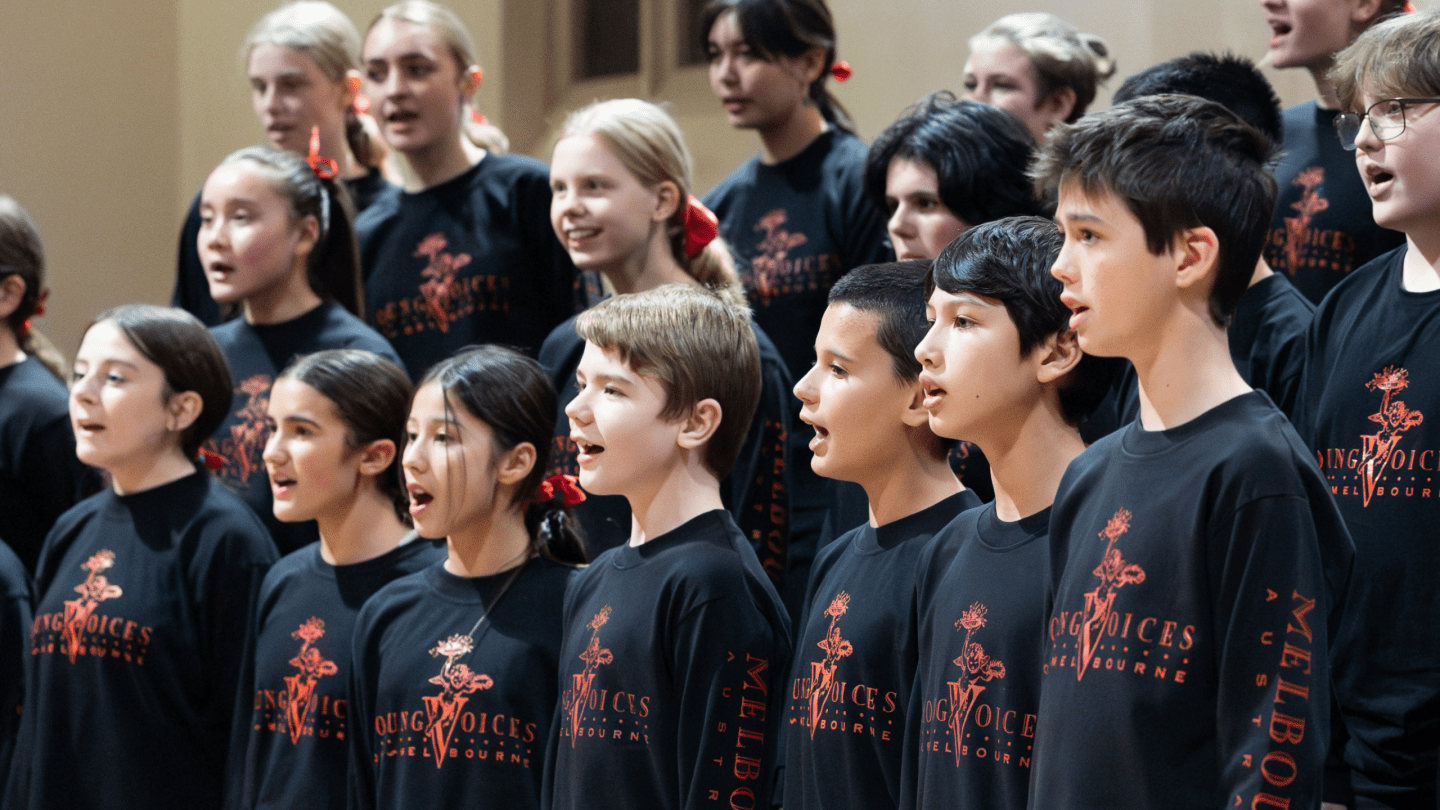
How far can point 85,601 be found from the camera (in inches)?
117

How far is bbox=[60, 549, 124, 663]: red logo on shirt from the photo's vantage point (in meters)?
2.94

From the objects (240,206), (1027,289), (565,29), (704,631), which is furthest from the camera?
(565,29)

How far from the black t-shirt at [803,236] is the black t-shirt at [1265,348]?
89cm

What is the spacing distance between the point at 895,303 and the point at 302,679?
1.26 m

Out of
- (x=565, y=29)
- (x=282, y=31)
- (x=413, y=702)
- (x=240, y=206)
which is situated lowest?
(x=413, y=702)

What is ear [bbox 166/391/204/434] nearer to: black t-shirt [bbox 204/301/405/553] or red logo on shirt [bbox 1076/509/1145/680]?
black t-shirt [bbox 204/301/405/553]

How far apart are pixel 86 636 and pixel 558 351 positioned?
1.04m

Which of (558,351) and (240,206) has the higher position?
(240,206)

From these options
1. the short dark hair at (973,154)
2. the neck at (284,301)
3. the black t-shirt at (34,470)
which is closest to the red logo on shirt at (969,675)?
the short dark hair at (973,154)

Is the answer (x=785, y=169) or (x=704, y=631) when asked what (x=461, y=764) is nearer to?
(x=704, y=631)

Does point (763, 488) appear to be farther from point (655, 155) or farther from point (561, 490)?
point (655, 155)

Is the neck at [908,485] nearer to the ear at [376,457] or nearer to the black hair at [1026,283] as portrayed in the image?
the black hair at [1026,283]

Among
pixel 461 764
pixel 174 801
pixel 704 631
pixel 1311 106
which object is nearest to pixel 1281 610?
pixel 704 631

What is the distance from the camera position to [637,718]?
2.19 m
